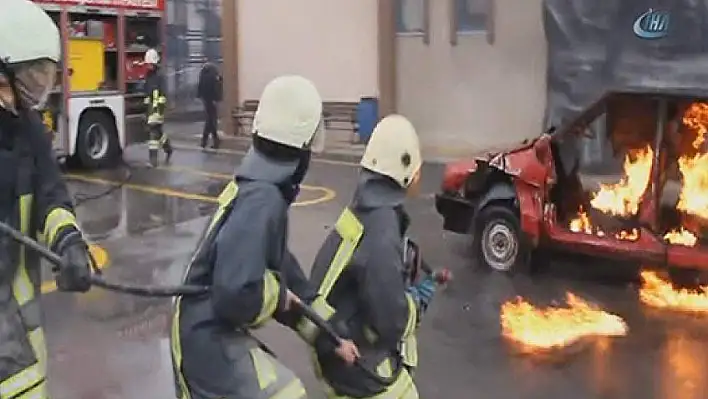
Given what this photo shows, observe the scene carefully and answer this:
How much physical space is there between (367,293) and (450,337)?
3851mm

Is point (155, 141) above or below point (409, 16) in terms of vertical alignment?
below

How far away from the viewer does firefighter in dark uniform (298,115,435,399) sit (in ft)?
13.4

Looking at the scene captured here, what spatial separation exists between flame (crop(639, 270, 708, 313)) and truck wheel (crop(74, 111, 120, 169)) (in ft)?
→ 34.1

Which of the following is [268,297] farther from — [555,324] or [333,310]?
[555,324]

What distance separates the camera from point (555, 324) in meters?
8.11

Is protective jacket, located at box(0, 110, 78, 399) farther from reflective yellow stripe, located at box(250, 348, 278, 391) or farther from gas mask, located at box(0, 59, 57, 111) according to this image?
reflective yellow stripe, located at box(250, 348, 278, 391)

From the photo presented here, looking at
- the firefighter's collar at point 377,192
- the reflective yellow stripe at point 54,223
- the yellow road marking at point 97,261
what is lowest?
the yellow road marking at point 97,261

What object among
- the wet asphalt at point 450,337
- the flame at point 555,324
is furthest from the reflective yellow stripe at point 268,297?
the flame at point 555,324

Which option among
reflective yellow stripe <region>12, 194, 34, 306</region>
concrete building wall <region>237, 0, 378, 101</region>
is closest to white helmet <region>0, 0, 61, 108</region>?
reflective yellow stripe <region>12, 194, 34, 306</region>

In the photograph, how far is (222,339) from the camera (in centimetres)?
371

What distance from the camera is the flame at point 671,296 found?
Answer: 28.2 ft

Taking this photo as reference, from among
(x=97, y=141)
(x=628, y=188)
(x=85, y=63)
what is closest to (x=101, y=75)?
(x=85, y=63)

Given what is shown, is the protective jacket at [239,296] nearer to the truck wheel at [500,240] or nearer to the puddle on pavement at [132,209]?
the truck wheel at [500,240]

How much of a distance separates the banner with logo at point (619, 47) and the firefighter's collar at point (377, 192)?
11765 millimetres
